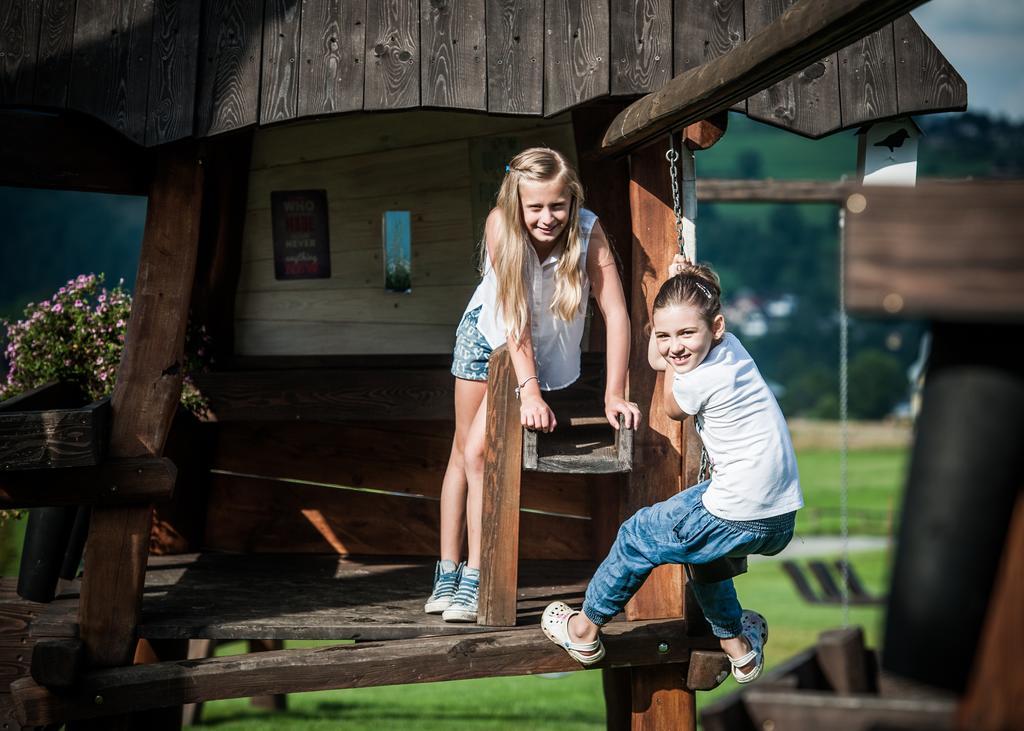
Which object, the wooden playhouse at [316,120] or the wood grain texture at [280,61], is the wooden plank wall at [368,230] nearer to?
the wooden playhouse at [316,120]

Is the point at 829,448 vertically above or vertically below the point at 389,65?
below

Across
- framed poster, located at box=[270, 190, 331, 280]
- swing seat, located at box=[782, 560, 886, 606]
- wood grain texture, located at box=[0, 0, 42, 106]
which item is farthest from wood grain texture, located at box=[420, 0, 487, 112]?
swing seat, located at box=[782, 560, 886, 606]

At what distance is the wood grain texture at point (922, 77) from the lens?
178 inches

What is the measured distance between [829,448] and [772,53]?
57.9 m

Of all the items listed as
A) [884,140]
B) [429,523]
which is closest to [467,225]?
[429,523]

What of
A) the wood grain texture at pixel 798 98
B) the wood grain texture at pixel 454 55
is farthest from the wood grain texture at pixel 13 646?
the wood grain texture at pixel 798 98

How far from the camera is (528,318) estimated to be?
13.6 ft

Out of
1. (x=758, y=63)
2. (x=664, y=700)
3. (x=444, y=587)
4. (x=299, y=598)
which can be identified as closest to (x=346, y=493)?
(x=299, y=598)

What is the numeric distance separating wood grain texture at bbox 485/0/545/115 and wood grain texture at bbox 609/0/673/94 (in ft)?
0.94

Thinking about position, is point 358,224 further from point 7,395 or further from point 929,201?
point 929,201

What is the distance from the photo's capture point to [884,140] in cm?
464

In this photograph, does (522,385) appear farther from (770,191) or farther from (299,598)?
(770,191)

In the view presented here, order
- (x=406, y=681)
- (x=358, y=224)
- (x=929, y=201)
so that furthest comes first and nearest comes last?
(x=358, y=224) < (x=406, y=681) < (x=929, y=201)

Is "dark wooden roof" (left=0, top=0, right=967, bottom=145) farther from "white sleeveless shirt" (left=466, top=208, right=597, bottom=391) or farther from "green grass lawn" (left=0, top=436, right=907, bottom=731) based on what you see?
"green grass lawn" (left=0, top=436, right=907, bottom=731)
